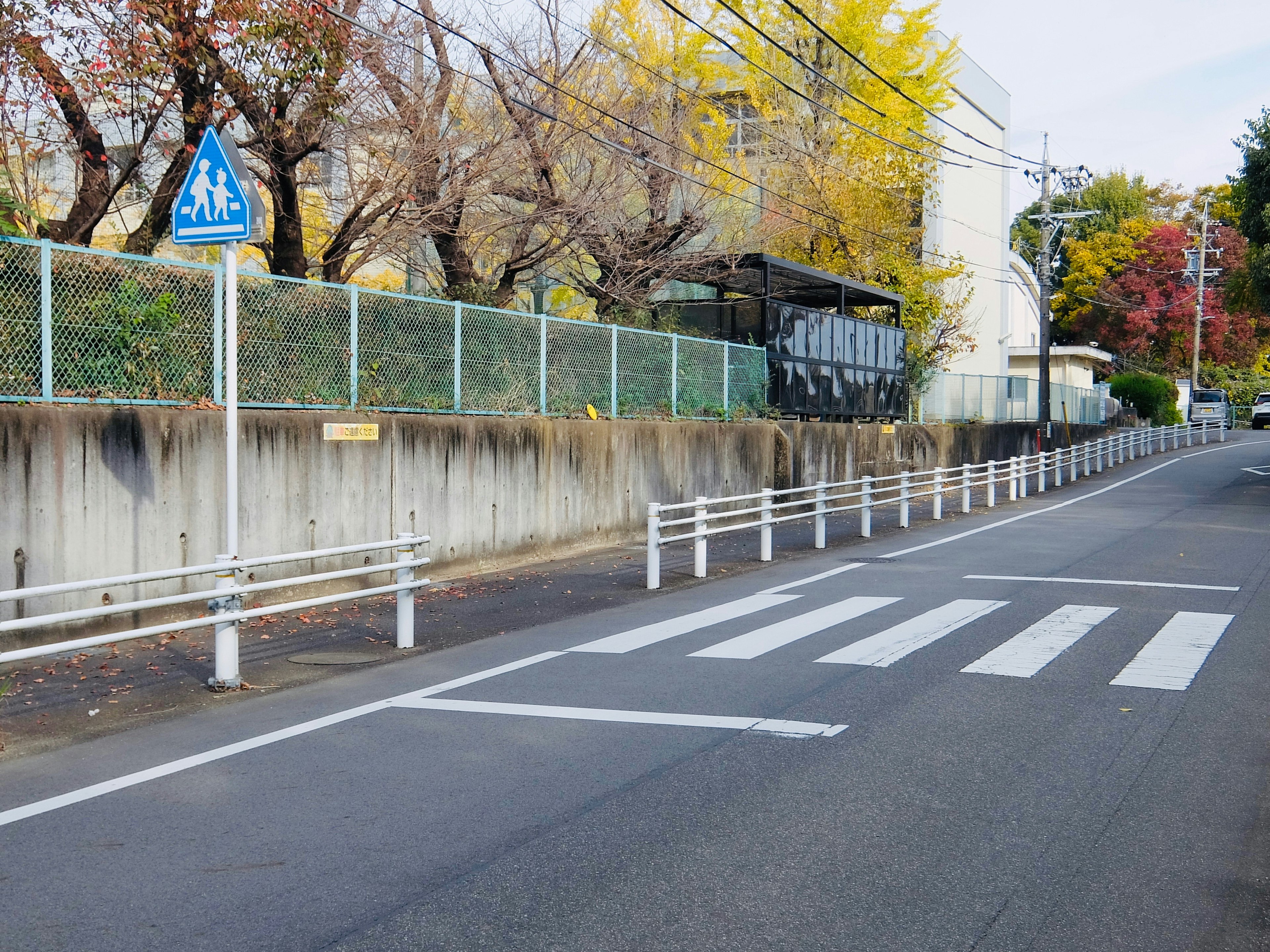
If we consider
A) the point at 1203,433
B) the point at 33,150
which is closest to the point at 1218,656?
the point at 33,150

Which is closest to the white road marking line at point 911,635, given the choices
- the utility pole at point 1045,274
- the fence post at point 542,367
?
the fence post at point 542,367

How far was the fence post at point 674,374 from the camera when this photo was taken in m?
19.5

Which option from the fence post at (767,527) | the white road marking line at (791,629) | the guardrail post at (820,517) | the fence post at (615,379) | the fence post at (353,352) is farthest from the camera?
the fence post at (615,379)

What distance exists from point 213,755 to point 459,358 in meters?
8.56

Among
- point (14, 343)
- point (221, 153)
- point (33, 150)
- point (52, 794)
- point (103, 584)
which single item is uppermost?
point (33, 150)

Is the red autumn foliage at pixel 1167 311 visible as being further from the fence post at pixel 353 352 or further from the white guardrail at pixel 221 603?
the white guardrail at pixel 221 603

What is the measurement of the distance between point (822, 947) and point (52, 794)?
3.93 metres

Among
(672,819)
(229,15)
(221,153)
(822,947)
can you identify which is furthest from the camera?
(229,15)

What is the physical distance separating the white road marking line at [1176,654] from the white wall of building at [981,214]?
33428mm

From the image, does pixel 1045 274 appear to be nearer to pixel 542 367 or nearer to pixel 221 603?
pixel 542 367

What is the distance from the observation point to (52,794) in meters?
5.69

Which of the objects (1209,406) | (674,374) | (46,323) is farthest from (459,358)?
(1209,406)

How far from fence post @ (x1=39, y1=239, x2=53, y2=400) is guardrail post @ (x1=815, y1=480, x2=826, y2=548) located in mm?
10683

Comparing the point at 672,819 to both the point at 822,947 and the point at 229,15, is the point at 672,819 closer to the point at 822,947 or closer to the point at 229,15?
the point at 822,947
